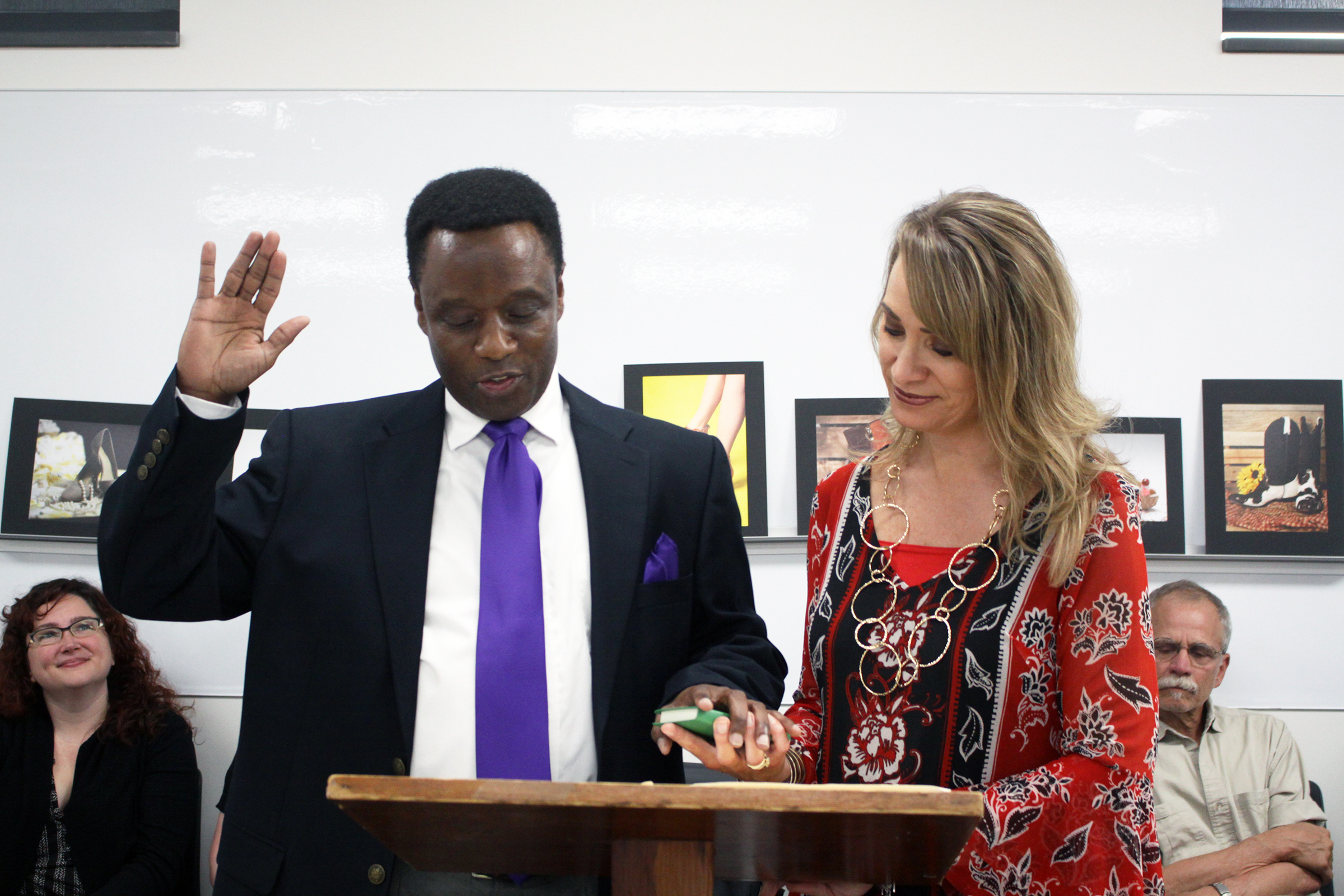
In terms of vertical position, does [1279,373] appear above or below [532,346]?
above

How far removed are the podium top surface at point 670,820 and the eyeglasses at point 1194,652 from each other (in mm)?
2231

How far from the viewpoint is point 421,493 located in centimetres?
163

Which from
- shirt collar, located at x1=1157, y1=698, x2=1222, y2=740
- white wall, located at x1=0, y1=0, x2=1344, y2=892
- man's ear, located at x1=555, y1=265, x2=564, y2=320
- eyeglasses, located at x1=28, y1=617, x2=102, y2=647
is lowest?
shirt collar, located at x1=1157, y1=698, x2=1222, y2=740

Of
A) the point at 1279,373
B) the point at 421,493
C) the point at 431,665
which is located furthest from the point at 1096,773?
the point at 1279,373

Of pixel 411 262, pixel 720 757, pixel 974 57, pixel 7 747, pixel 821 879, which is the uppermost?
pixel 974 57

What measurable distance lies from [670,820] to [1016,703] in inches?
28.2

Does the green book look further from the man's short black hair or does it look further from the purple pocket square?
the man's short black hair

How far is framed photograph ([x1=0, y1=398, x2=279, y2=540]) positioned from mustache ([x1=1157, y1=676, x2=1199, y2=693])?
2.73 meters

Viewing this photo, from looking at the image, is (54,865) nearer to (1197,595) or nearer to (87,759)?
(87,759)

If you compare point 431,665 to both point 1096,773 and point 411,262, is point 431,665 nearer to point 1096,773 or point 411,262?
point 411,262

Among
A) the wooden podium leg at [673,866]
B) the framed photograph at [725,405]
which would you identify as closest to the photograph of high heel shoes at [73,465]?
the framed photograph at [725,405]

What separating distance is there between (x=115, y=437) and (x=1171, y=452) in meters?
3.21

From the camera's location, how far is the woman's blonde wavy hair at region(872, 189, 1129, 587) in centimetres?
153

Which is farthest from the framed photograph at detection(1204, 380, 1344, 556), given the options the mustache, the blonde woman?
the blonde woman
